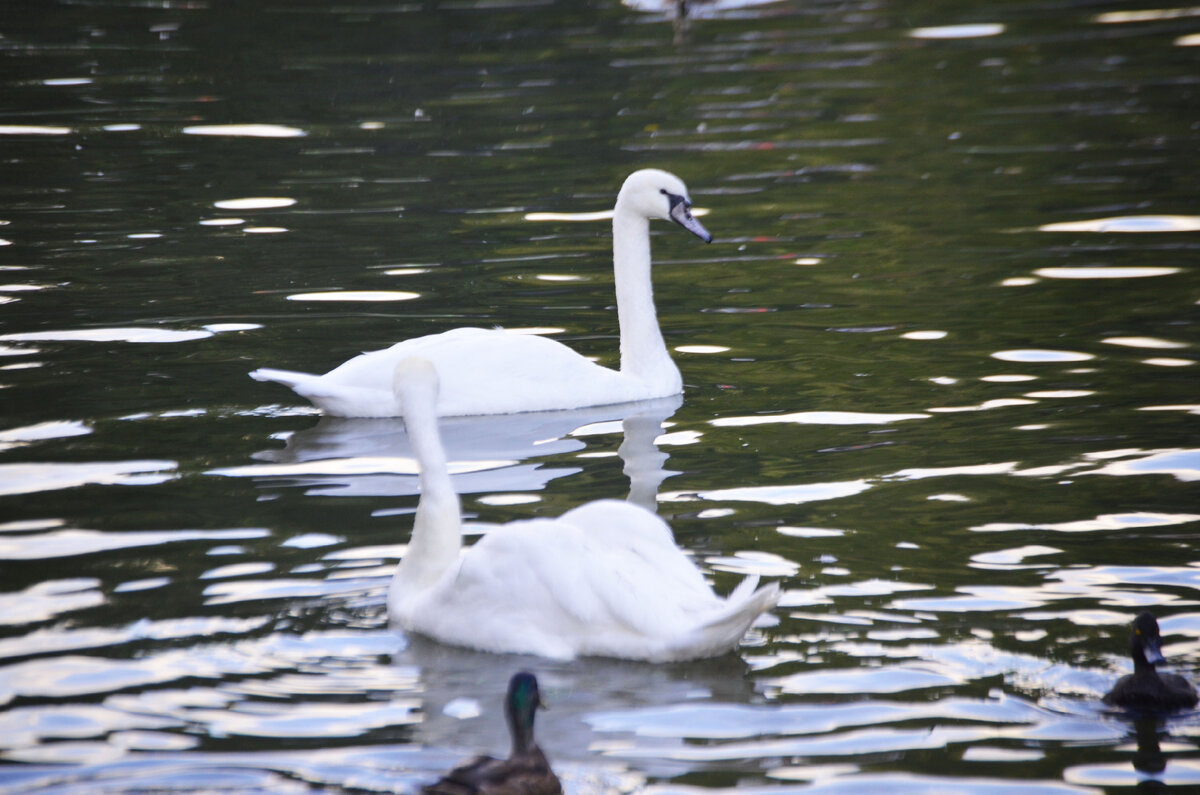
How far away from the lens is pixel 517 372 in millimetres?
9719

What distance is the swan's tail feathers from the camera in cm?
561

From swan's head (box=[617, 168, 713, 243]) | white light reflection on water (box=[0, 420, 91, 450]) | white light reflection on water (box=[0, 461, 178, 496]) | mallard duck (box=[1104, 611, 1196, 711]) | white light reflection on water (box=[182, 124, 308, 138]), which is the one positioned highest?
white light reflection on water (box=[182, 124, 308, 138])

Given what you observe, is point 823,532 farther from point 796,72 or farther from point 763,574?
point 796,72

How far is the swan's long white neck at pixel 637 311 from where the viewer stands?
10.2m

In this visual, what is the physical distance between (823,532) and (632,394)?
9.61ft

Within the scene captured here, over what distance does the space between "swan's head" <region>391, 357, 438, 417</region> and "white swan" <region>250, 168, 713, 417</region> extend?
2.30 meters

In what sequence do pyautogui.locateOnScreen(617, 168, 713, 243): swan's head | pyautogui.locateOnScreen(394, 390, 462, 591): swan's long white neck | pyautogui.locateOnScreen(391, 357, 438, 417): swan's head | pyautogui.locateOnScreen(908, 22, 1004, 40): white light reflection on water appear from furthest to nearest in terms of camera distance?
pyautogui.locateOnScreen(908, 22, 1004, 40): white light reflection on water < pyautogui.locateOnScreen(617, 168, 713, 243): swan's head < pyautogui.locateOnScreen(391, 357, 438, 417): swan's head < pyautogui.locateOnScreen(394, 390, 462, 591): swan's long white neck

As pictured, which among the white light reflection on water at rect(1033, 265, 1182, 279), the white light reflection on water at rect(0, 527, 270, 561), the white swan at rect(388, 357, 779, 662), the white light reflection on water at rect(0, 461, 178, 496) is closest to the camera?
the white swan at rect(388, 357, 779, 662)

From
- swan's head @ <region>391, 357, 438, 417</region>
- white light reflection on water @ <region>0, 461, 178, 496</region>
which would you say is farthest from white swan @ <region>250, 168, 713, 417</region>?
swan's head @ <region>391, 357, 438, 417</region>

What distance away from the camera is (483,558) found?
6.23 meters

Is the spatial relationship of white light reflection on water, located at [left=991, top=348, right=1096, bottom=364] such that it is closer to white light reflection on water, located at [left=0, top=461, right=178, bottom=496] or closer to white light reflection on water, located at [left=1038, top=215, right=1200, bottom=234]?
white light reflection on water, located at [left=1038, top=215, right=1200, bottom=234]

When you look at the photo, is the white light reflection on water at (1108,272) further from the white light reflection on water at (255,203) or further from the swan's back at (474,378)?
the white light reflection on water at (255,203)

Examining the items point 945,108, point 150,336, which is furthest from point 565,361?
point 945,108

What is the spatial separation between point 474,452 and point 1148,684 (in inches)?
173
